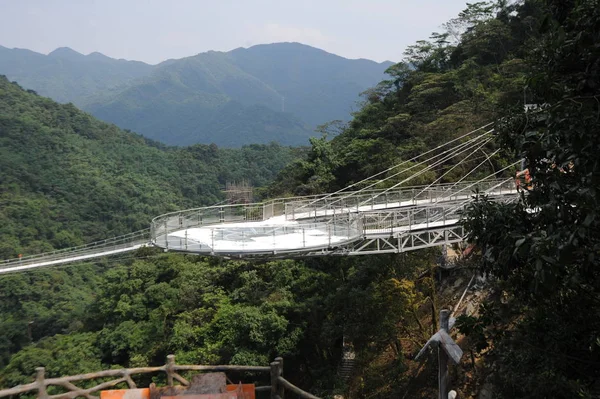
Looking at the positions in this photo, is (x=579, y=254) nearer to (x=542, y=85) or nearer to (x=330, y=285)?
(x=542, y=85)

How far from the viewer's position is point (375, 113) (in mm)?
28172

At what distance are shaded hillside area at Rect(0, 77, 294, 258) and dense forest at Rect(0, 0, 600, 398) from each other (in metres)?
0.51

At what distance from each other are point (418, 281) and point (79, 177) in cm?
3114

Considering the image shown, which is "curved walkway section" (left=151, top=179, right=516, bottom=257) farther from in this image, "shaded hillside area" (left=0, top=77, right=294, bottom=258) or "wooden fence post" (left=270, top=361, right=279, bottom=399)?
"shaded hillside area" (left=0, top=77, right=294, bottom=258)

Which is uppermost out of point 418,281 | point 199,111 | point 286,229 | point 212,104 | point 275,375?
point 212,104

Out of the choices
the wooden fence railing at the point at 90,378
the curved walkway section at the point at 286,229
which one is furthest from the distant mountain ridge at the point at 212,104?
the wooden fence railing at the point at 90,378

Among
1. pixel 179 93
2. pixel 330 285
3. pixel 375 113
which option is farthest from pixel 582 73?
pixel 179 93

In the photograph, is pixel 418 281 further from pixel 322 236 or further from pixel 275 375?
pixel 275 375

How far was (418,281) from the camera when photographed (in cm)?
1043

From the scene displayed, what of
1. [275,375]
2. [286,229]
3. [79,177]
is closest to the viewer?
[275,375]

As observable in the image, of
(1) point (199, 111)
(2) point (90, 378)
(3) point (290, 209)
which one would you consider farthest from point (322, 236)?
(1) point (199, 111)

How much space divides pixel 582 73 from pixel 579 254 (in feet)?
3.28

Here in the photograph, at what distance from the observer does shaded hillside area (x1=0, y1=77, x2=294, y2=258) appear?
96.5 feet

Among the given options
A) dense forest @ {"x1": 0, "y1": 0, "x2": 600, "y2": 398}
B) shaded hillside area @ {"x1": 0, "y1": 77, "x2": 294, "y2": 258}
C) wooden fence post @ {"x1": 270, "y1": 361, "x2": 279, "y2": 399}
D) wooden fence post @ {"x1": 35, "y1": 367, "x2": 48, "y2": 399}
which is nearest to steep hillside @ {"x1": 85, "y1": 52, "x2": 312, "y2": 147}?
shaded hillside area @ {"x1": 0, "y1": 77, "x2": 294, "y2": 258}
